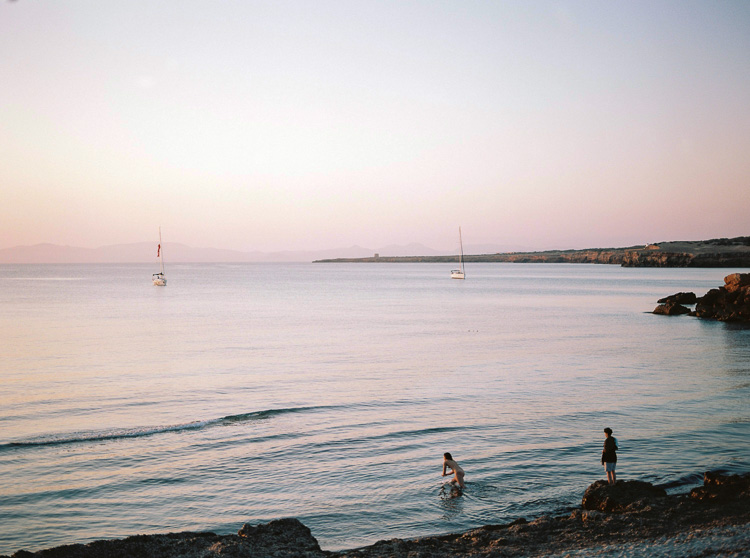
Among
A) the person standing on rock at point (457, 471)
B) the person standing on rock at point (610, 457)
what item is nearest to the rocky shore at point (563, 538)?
the person standing on rock at point (610, 457)

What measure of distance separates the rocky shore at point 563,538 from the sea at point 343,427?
870mm

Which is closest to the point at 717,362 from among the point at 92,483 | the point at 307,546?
the point at 307,546

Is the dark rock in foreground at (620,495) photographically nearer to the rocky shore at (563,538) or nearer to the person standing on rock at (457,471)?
the rocky shore at (563,538)

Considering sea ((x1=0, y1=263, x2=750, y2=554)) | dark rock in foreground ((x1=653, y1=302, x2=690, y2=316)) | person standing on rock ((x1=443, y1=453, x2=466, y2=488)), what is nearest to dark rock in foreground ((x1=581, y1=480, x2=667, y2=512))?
sea ((x1=0, y1=263, x2=750, y2=554))

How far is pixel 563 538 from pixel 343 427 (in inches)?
400

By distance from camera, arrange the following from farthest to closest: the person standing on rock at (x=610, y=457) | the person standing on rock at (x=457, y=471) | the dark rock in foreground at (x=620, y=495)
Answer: the person standing on rock at (x=457, y=471)
the person standing on rock at (x=610, y=457)
the dark rock in foreground at (x=620, y=495)

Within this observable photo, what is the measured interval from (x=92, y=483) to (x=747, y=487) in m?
16.1

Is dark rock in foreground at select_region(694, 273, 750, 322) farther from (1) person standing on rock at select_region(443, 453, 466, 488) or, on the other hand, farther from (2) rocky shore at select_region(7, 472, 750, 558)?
(1) person standing on rock at select_region(443, 453, 466, 488)

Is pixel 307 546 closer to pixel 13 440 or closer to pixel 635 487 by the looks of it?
pixel 635 487

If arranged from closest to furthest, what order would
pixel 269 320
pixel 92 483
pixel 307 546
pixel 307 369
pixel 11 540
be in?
pixel 307 546
pixel 11 540
pixel 92 483
pixel 307 369
pixel 269 320

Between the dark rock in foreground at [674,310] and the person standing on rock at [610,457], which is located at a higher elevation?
the person standing on rock at [610,457]

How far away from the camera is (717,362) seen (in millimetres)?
33594

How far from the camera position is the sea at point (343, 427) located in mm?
13117

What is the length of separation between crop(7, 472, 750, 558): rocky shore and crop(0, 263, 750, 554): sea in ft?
2.85
